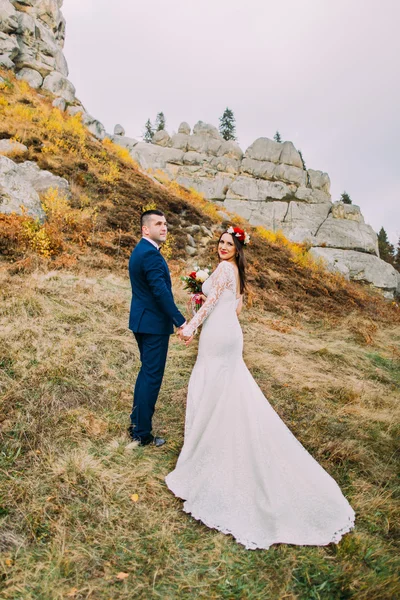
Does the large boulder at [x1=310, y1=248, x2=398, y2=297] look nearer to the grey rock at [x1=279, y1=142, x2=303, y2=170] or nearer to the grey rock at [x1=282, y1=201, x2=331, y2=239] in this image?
the grey rock at [x1=282, y1=201, x2=331, y2=239]

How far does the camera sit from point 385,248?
45.3m

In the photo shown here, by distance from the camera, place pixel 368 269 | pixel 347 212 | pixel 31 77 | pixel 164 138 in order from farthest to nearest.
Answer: pixel 164 138, pixel 347 212, pixel 368 269, pixel 31 77

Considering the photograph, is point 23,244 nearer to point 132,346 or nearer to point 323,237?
point 132,346

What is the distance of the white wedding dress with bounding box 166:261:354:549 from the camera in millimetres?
2691

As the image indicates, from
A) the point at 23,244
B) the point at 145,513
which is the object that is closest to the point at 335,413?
the point at 145,513

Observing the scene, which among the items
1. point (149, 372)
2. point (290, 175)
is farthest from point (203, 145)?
point (149, 372)

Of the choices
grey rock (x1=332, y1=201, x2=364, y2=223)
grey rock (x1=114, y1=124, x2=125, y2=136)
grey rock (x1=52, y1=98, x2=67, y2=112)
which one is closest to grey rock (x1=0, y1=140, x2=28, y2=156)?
grey rock (x1=52, y1=98, x2=67, y2=112)

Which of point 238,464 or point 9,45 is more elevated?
point 9,45

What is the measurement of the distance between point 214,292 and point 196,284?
607mm

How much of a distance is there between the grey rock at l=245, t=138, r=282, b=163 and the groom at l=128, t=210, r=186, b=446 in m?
42.1

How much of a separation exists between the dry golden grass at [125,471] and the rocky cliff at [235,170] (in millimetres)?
18624

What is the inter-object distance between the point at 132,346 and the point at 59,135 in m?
13.2

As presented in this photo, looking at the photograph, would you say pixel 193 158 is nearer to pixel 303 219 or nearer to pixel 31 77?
pixel 303 219

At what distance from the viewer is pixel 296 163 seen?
41250mm
